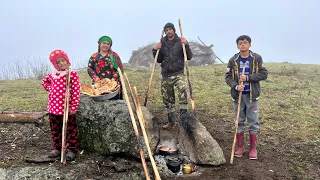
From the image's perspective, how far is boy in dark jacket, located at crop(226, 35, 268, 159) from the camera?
5266mm

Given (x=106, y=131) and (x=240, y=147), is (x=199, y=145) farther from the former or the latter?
(x=106, y=131)

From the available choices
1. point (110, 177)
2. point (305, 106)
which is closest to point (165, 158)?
point (110, 177)

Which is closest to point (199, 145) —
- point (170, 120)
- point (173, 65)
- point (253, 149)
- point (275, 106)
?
point (253, 149)

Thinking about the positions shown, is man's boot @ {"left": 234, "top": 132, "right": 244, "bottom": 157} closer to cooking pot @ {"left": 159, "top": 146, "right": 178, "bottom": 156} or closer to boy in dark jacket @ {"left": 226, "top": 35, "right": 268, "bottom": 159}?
boy in dark jacket @ {"left": 226, "top": 35, "right": 268, "bottom": 159}

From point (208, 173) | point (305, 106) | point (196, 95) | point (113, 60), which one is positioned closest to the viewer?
point (208, 173)

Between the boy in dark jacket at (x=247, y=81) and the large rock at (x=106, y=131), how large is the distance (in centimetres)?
191

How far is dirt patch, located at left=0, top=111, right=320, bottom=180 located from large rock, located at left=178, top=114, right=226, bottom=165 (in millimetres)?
146

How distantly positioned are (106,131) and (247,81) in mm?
2592

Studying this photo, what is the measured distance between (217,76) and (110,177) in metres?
10.6

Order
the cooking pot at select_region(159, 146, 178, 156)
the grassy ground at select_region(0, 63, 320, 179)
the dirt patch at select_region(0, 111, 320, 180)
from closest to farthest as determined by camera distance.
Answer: the dirt patch at select_region(0, 111, 320, 180), the cooking pot at select_region(159, 146, 178, 156), the grassy ground at select_region(0, 63, 320, 179)

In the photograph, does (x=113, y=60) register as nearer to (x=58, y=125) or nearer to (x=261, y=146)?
(x=58, y=125)

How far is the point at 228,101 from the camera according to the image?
965 cm

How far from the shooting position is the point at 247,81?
17.5ft

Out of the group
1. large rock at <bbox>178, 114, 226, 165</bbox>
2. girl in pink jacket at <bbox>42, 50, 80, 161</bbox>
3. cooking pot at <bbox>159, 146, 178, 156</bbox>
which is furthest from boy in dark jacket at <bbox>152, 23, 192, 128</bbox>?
girl in pink jacket at <bbox>42, 50, 80, 161</bbox>
